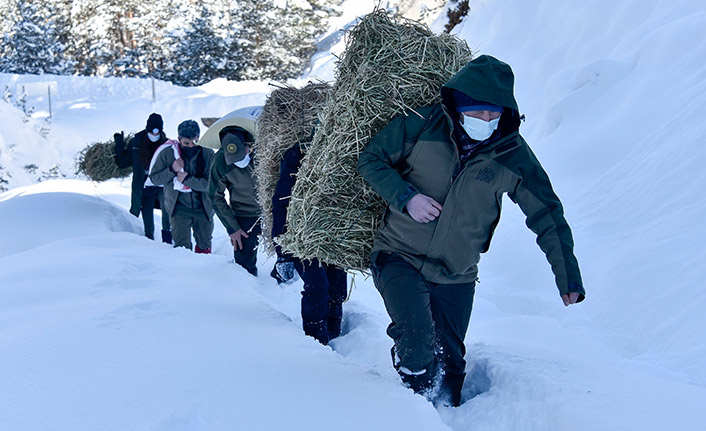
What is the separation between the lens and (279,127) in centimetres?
525

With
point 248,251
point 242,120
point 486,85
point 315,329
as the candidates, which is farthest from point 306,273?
point 248,251

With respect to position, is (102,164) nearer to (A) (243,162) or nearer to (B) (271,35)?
(A) (243,162)

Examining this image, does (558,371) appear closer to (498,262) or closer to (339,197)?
(339,197)

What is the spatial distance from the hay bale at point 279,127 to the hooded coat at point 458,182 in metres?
1.69

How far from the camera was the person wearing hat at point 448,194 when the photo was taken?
3.25m

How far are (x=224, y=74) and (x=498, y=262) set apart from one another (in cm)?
3318

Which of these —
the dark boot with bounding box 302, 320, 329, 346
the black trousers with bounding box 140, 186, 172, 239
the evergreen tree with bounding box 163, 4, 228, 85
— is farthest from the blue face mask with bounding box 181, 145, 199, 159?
the evergreen tree with bounding box 163, 4, 228, 85

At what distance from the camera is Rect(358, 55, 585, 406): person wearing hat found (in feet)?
10.7

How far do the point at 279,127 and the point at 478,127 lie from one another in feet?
7.88

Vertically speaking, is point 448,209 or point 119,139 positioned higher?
point 448,209

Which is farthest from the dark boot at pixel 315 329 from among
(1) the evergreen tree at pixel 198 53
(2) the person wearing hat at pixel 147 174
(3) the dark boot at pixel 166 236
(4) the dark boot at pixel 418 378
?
(1) the evergreen tree at pixel 198 53

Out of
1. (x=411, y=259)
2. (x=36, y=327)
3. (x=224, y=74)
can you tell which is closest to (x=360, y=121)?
(x=411, y=259)

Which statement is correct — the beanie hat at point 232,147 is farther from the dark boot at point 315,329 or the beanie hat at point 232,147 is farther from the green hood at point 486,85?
the green hood at point 486,85

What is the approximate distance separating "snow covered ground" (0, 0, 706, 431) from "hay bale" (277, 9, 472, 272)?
2.09 feet
